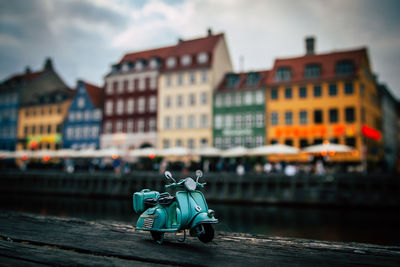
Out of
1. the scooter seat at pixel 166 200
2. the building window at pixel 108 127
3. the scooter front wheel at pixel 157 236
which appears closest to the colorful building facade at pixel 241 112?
the building window at pixel 108 127

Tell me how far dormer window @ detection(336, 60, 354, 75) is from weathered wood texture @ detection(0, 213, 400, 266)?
38419mm

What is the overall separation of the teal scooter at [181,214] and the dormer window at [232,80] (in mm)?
43310

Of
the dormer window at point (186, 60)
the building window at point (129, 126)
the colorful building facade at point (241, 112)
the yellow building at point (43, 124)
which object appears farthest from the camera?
the yellow building at point (43, 124)

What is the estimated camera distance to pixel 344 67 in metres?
42.4

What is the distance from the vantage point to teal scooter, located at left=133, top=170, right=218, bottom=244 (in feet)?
20.4

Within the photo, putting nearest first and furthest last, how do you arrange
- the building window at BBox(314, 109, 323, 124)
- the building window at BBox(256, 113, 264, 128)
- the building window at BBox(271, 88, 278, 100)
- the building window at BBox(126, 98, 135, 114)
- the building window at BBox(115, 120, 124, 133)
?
the building window at BBox(314, 109, 323, 124) < the building window at BBox(271, 88, 278, 100) < the building window at BBox(256, 113, 264, 128) < the building window at BBox(126, 98, 135, 114) < the building window at BBox(115, 120, 124, 133)

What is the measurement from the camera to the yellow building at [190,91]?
4962 cm

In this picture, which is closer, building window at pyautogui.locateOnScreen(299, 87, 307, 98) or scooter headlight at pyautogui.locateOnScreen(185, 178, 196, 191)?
scooter headlight at pyautogui.locateOnScreen(185, 178, 196, 191)

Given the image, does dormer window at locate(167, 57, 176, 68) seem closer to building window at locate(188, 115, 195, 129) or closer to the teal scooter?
building window at locate(188, 115, 195, 129)

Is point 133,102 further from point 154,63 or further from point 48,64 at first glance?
point 48,64

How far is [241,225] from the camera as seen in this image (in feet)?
58.4

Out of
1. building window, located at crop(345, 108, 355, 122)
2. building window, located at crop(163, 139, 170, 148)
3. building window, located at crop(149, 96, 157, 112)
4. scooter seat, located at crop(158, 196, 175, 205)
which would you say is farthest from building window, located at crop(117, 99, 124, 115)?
scooter seat, located at crop(158, 196, 175, 205)

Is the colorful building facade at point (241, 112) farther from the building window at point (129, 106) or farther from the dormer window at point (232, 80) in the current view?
the building window at point (129, 106)

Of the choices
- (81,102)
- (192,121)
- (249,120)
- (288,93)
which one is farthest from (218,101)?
(81,102)
